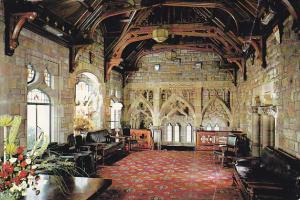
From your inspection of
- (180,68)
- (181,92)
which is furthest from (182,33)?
(181,92)

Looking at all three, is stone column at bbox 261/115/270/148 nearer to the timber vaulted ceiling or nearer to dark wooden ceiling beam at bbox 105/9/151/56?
the timber vaulted ceiling

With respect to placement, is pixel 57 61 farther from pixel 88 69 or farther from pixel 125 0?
pixel 125 0

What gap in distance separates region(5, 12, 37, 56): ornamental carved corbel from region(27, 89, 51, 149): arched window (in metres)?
1.43

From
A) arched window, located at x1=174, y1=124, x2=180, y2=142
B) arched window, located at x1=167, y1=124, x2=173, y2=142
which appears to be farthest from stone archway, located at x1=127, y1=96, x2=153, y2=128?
arched window, located at x1=174, y1=124, x2=180, y2=142

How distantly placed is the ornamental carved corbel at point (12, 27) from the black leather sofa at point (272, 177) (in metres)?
4.07

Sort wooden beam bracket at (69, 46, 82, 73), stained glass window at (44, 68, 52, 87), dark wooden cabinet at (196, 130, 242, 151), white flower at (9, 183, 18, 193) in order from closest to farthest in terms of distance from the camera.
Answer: white flower at (9, 183, 18, 193), stained glass window at (44, 68, 52, 87), wooden beam bracket at (69, 46, 82, 73), dark wooden cabinet at (196, 130, 242, 151)

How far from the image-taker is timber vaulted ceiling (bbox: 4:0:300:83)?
167 inches

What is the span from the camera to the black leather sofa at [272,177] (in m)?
3.29

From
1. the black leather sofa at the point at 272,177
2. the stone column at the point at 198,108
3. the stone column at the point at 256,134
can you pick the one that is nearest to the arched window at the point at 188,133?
the stone column at the point at 198,108

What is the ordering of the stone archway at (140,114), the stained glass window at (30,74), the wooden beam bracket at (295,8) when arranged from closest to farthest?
the wooden beam bracket at (295,8)
the stained glass window at (30,74)
the stone archway at (140,114)

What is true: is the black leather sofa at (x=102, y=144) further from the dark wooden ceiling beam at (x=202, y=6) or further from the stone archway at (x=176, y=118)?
the stone archway at (x=176, y=118)

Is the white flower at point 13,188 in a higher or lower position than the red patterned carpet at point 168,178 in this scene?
higher

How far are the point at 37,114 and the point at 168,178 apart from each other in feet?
10.2

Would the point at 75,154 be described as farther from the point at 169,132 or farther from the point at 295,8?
the point at 169,132
